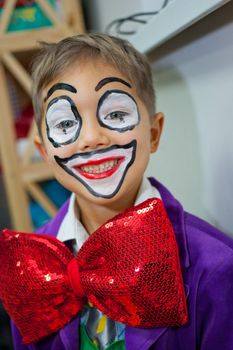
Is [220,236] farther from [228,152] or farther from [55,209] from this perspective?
[55,209]

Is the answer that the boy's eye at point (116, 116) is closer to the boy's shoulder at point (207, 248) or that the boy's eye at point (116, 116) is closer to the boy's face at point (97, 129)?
the boy's face at point (97, 129)

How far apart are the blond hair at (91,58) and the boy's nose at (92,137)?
0.09 metres

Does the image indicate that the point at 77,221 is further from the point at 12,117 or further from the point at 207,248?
the point at 12,117

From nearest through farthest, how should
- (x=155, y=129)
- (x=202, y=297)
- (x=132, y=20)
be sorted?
(x=202, y=297), (x=155, y=129), (x=132, y=20)

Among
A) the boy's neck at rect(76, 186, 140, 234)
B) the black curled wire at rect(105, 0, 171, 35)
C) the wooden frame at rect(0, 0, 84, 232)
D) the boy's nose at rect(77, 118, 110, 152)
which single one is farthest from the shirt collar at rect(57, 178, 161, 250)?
the wooden frame at rect(0, 0, 84, 232)

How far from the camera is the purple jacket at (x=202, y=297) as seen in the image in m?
0.53

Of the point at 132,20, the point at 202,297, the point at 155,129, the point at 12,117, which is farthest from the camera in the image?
the point at 12,117

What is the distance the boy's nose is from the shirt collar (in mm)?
123

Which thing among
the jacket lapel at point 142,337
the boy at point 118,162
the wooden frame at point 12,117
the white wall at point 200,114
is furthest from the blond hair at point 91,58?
the wooden frame at point 12,117

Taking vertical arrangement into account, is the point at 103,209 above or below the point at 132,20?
below

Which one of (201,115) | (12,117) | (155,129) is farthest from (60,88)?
(12,117)

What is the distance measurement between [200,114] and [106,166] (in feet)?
0.84

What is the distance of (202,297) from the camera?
54 centimetres

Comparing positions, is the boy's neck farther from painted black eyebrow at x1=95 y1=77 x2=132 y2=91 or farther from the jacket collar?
painted black eyebrow at x1=95 y1=77 x2=132 y2=91
